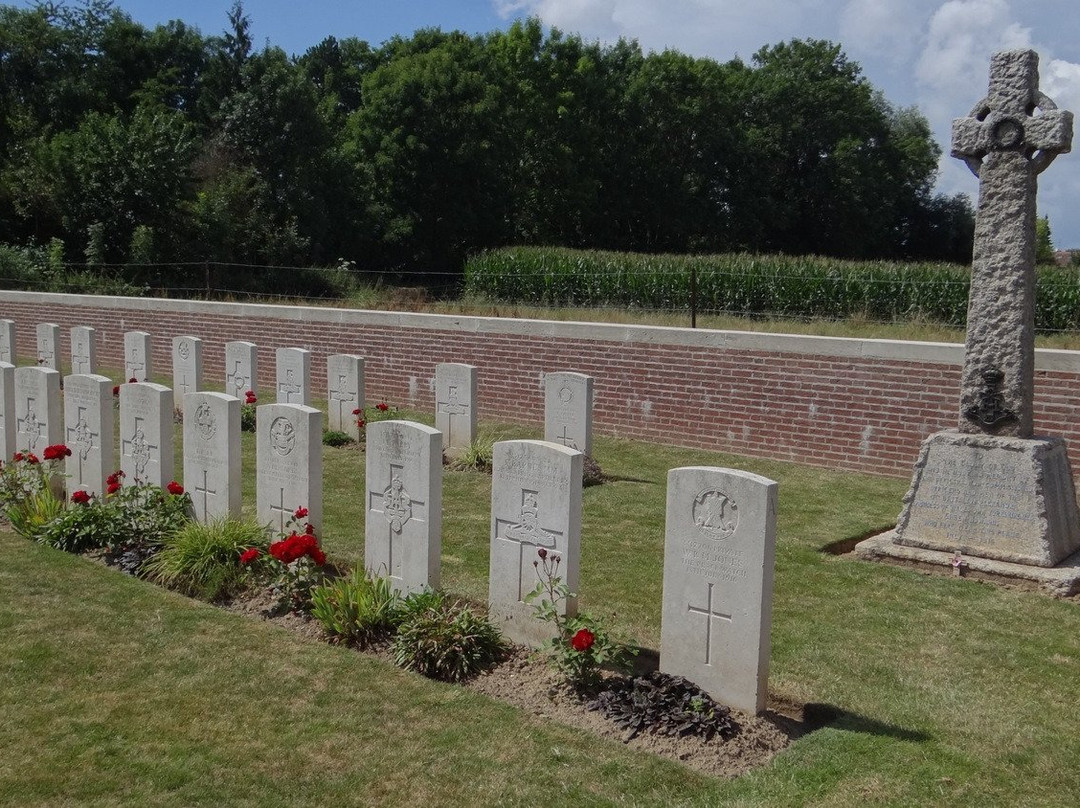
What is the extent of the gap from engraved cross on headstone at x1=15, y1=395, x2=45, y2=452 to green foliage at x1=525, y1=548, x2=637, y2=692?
5298 millimetres

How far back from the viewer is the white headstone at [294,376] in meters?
12.3

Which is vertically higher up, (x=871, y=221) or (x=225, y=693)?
(x=871, y=221)

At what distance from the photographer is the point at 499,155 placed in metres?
37.6

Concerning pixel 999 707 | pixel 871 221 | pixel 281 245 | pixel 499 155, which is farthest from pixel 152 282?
pixel 871 221

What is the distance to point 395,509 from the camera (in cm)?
621

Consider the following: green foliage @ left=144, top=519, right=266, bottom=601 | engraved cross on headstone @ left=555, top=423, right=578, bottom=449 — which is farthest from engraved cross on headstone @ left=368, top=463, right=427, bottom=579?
engraved cross on headstone @ left=555, top=423, right=578, bottom=449

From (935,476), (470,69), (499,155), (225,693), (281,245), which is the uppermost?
(470,69)

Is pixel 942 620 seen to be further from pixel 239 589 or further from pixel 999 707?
pixel 239 589

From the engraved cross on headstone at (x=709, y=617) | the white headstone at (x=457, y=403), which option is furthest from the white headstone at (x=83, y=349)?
the engraved cross on headstone at (x=709, y=617)

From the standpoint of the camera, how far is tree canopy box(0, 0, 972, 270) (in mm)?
28859

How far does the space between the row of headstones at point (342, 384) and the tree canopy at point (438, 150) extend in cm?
1268

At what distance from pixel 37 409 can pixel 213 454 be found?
8.16 ft

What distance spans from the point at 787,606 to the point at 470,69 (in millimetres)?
34028

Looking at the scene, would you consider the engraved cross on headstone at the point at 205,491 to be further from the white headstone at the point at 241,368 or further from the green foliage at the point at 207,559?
the white headstone at the point at 241,368
